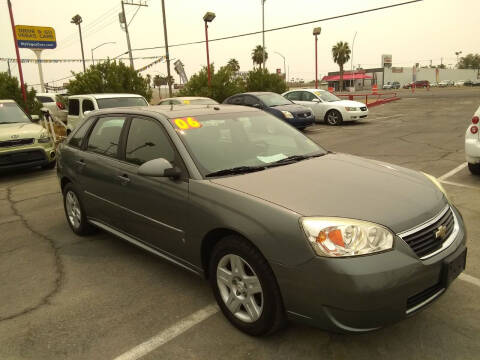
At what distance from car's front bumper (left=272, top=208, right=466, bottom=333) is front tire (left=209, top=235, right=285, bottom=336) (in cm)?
15

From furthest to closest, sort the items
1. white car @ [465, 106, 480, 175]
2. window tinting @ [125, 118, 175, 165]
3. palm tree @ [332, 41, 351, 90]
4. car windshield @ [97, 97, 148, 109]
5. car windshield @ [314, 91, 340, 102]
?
1. palm tree @ [332, 41, 351, 90]
2. car windshield @ [314, 91, 340, 102]
3. car windshield @ [97, 97, 148, 109]
4. white car @ [465, 106, 480, 175]
5. window tinting @ [125, 118, 175, 165]

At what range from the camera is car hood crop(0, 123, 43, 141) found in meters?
8.63

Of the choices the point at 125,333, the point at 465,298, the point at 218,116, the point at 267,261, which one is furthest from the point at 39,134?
the point at 465,298

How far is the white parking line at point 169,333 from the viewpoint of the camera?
2.73 meters

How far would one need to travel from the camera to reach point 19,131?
890cm

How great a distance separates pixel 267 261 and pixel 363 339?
2.86 feet

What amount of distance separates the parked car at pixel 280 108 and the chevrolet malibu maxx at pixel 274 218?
9.92m

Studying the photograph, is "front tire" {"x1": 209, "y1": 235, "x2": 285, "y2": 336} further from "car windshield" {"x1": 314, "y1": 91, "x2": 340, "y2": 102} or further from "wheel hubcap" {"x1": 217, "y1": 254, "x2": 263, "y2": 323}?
"car windshield" {"x1": 314, "y1": 91, "x2": 340, "y2": 102}

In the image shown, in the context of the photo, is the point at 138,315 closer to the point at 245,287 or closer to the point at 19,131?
the point at 245,287

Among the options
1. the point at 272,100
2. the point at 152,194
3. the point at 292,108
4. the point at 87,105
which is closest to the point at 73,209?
the point at 152,194

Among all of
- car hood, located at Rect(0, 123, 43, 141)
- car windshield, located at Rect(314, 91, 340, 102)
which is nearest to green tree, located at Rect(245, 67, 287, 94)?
car windshield, located at Rect(314, 91, 340, 102)

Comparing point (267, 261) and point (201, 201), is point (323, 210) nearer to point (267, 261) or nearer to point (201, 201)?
point (267, 261)

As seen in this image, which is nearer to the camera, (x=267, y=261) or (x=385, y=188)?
(x=267, y=261)

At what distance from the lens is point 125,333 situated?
296cm
